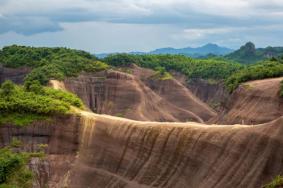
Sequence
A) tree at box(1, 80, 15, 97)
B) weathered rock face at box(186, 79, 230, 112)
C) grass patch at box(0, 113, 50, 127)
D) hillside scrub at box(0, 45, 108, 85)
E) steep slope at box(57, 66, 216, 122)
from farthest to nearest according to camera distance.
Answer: weathered rock face at box(186, 79, 230, 112)
steep slope at box(57, 66, 216, 122)
hillside scrub at box(0, 45, 108, 85)
tree at box(1, 80, 15, 97)
grass patch at box(0, 113, 50, 127)

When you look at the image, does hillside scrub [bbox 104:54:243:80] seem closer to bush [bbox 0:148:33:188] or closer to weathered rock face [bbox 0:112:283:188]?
weathered rock face [bbox 0:112:283:188]

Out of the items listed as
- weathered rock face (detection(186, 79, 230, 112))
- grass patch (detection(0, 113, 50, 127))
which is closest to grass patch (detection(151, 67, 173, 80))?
weathered rock face (detection(186, 79, 230, 112))

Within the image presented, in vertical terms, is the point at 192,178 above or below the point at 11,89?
below

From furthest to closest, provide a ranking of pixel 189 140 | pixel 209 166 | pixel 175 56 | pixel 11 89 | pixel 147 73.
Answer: pixel 175 56
pixel 147 73
pixel 11 89
pixel 189 140
pixel 209 166

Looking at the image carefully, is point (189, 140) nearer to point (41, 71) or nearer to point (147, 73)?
point (41, 71)

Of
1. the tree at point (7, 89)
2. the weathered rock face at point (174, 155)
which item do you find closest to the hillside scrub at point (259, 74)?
the weathered rock face at point (174, 155)

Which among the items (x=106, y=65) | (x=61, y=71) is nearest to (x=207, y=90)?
(x=106, y=65)

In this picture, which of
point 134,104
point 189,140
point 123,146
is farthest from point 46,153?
point 134,104
